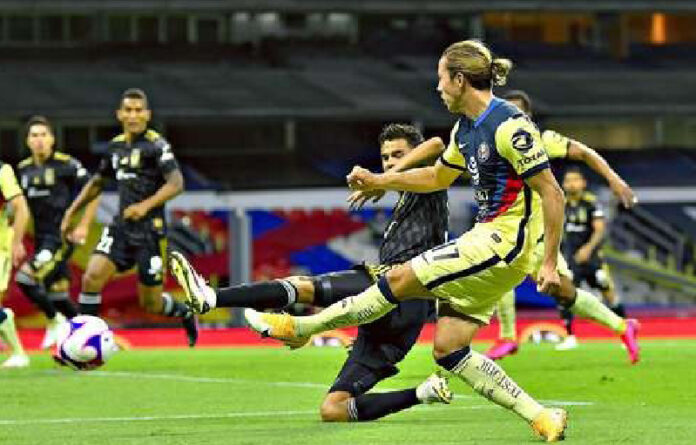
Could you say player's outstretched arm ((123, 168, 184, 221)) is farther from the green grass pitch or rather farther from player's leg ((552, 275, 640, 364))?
player's leg ((552, 275, 640, 364))

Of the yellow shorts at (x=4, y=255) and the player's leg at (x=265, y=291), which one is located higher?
the player's leg at (x=265, y=291)

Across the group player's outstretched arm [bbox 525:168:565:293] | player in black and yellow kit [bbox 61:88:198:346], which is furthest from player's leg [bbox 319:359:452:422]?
player in black and yellow kit [bbox 61:88:198:346]

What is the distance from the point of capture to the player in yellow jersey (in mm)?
10461

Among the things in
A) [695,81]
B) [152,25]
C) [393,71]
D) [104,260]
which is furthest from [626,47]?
[104,260]

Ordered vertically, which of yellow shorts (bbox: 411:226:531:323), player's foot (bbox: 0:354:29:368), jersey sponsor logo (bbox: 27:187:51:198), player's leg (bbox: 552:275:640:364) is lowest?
player's foot (bbox: 0:354:29:368)

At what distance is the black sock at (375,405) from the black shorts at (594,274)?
425 inches

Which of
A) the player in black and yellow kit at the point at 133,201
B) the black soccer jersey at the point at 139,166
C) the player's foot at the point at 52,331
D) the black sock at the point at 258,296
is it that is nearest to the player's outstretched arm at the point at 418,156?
the black sock at the point at 258,296

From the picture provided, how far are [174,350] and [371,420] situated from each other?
12.1 m

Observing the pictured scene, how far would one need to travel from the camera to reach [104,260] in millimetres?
17703

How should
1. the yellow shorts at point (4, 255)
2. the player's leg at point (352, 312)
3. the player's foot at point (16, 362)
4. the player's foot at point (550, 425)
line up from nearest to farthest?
the player's foot at point (550, 425) < the player's leg at point (352, 312) < the yellow shorts at point (4, 255) < the player's foot at point (16, 362)

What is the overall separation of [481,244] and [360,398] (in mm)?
1733

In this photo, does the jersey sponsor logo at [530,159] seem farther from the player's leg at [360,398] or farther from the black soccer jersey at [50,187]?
the black soccer jersey at [50,187]

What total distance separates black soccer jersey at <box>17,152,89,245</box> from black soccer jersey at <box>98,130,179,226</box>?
9.85 ft

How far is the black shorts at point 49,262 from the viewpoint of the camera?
21250 mm
